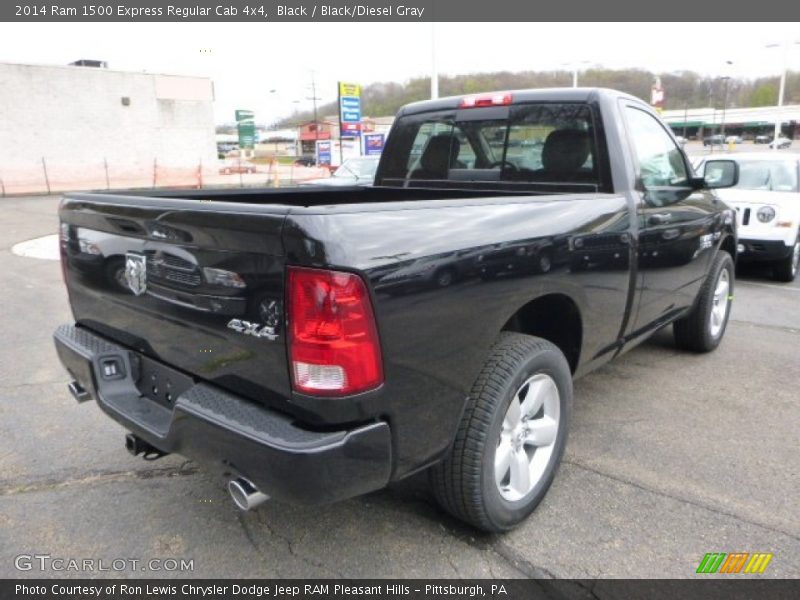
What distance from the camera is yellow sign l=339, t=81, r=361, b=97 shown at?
25.8 meters

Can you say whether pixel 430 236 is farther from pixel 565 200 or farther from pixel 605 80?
pixel 605 80

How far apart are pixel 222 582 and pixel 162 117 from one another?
1392 inches

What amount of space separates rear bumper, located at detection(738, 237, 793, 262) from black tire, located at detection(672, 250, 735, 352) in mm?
3390

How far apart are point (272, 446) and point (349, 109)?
2636 centimetres

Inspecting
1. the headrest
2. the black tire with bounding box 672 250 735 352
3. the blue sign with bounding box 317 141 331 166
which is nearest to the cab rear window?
the headrest

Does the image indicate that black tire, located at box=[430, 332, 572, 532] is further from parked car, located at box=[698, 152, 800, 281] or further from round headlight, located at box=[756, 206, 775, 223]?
round headlight, located at box=[756, 206, 775, 223]

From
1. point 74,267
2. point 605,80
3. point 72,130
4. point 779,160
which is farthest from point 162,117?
point 74,267

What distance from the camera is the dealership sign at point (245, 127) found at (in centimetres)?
5403

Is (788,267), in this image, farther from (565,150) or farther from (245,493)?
(245,493)

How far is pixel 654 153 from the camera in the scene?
150 inches

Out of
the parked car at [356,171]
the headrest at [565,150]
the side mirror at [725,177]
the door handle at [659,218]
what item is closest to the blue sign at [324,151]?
the parked car at [356,171]

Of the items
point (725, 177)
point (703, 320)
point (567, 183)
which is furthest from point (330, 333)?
point (703, 320)

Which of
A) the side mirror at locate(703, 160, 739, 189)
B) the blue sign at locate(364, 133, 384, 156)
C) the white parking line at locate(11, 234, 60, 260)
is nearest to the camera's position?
the side mirror at locate(703, 160, 739, 189)

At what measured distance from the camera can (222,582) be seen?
238 centimetres
